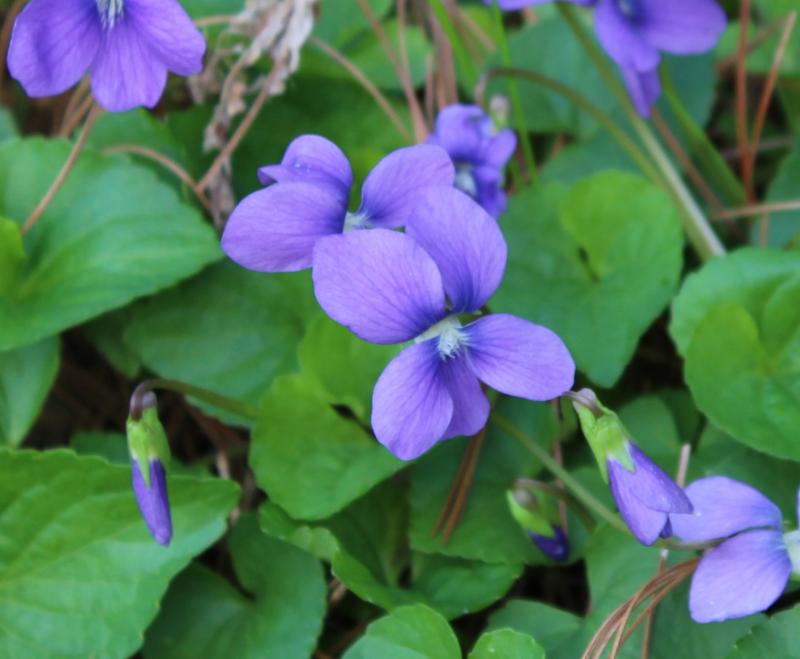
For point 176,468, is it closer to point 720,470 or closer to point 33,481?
point 33,481

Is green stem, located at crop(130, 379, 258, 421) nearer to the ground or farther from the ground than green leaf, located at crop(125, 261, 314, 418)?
farther from the ground

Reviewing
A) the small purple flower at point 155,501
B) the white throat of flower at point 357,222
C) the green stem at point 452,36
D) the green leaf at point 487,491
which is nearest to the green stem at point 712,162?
the green stem at point 452,36

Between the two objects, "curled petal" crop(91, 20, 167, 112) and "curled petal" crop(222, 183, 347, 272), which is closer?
"curled petal" crop(222, 183, 347, 272)

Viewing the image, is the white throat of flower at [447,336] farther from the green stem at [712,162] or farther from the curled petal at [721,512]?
the green stem at [712,162]

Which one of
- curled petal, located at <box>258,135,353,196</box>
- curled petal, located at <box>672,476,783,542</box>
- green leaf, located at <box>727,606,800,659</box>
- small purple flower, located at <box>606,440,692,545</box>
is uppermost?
curled petal, located at <box>258,135,353,196</box>

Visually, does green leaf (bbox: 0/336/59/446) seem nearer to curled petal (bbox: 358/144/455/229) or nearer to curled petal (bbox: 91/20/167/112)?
curled petal (bbox: 91/20/167/112)

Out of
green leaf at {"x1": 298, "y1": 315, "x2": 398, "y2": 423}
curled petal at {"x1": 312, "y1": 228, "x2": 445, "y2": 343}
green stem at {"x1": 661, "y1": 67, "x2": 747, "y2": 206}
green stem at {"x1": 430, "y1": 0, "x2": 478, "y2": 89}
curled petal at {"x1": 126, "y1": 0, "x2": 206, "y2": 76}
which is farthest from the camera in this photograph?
green stem at {"x1": 661, "y1": 67, "x2": 747, "y2": 206}

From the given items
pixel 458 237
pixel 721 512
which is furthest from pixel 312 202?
pixel 721 512

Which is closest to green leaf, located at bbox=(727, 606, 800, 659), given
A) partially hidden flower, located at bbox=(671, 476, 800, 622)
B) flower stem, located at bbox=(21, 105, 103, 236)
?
partially hidden flower, located at bbox=(671, 476, 800, 622)
